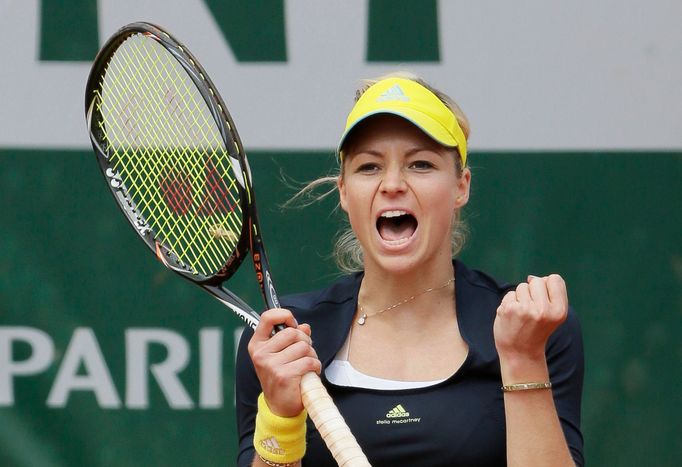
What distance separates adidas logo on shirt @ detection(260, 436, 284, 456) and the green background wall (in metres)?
1.37

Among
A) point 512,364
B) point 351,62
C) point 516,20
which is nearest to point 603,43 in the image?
point 516,20

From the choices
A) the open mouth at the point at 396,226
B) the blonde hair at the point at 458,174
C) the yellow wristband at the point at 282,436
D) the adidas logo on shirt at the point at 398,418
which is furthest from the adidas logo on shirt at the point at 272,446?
the blonde hair at the point at 458,174

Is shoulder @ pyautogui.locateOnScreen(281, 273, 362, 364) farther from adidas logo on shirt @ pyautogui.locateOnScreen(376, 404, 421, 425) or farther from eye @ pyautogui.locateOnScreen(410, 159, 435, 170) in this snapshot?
eye @ pyautogui.locateOnScreen(410, 159, 435, 170)

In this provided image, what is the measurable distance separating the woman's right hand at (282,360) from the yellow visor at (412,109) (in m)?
0.38

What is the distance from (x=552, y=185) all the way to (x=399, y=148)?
1292 mm

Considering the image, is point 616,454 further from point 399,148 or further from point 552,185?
point 399,148

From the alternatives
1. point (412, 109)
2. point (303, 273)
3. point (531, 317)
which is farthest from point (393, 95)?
point (303, 273)

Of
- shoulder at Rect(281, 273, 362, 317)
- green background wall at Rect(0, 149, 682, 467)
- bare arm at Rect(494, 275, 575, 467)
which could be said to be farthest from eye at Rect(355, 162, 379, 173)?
green background wall at Rect(0, 149, 682, 467)

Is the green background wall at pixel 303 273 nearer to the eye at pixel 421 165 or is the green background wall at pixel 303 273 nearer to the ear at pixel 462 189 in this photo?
the ear at pixel 462 189

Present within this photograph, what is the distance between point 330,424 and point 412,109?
1.79 feet

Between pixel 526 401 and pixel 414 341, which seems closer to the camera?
pixel 526 401

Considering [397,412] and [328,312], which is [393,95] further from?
[397,412]

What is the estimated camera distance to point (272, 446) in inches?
79.5

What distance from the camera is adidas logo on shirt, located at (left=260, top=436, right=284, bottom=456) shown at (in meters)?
2.01
